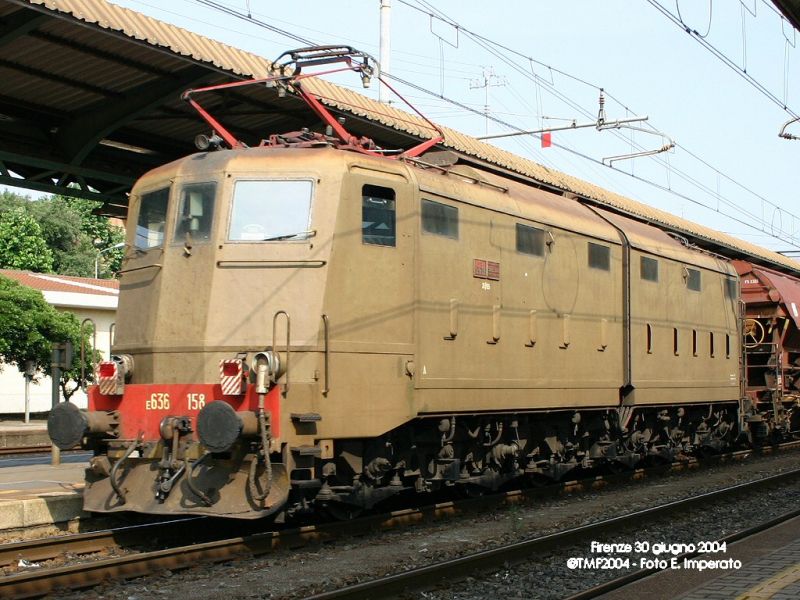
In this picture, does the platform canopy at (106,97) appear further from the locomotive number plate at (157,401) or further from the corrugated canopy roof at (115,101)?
the locomotive number plate at (157,401)

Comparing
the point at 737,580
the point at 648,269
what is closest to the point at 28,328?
the point at 648,269

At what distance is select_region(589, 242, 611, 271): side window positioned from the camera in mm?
13836

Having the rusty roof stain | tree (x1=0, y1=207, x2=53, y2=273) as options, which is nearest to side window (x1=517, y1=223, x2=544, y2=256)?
the rusty roof stain

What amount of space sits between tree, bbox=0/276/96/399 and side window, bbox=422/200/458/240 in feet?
80.6

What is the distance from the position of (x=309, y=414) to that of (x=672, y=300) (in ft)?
30.2

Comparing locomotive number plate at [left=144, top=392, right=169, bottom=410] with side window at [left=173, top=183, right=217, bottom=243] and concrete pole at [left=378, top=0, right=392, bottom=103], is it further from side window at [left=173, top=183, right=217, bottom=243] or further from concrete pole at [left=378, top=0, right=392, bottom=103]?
concrete pole at [left=378, top=0, right=392, bottom=103]

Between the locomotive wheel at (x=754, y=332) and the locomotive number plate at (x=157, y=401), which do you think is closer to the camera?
the locomotive number plate at (x=157, y=401)

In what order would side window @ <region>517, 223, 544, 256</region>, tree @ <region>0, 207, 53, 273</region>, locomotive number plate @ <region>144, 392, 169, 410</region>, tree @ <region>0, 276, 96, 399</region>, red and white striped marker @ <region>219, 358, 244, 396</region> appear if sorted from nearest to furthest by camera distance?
red and white striped marker @ <region>219, 358, 244, 396</region>, locomotive number plate @ <region>144, 392, 169, 410</region>, side window @ <region>517, 223, 544, 256</region>, tree @ <region>0, 276, 96, 399</region>, tree @ <region>0, 207, 53, 273</region>

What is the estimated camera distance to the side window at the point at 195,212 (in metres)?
9.79

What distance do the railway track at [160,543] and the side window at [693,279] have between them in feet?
21.9

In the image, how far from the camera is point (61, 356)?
13.7 metres

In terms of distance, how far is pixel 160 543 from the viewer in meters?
9.80

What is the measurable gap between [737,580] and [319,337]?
170 inches

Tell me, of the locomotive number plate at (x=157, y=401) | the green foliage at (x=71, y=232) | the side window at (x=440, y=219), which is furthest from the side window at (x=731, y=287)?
the green foliage at (x=71, y=232)
